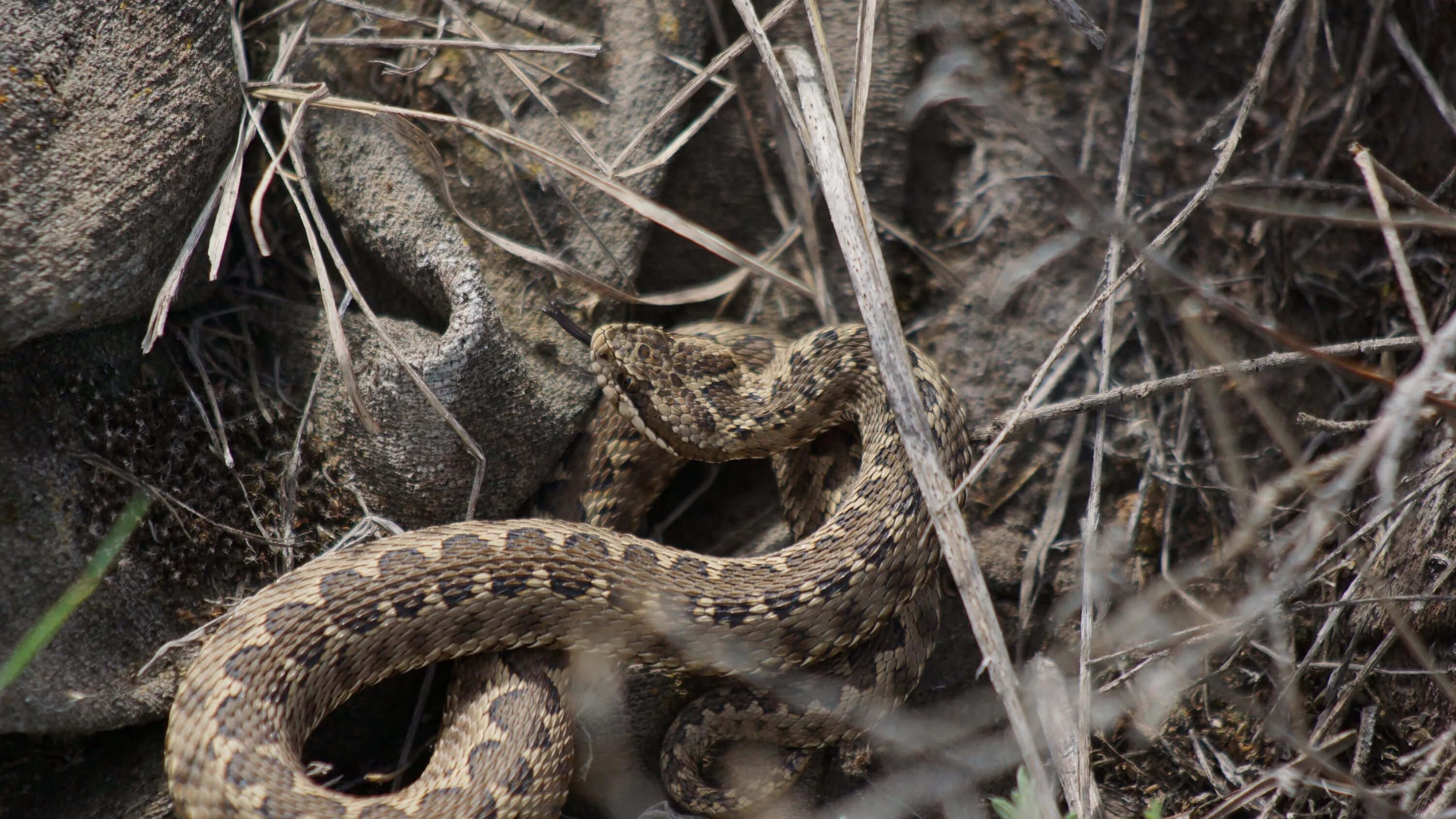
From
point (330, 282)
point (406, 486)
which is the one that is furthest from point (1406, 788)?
point (330, 282)

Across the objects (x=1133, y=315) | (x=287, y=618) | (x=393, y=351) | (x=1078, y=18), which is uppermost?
(x=1078, y=18)

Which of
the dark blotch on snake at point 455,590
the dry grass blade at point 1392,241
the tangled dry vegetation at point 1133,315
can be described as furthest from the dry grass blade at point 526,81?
the dry grass blade at point 1392,241

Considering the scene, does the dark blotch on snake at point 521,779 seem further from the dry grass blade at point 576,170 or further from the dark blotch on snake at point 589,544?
the dry grass blade at point 576,170

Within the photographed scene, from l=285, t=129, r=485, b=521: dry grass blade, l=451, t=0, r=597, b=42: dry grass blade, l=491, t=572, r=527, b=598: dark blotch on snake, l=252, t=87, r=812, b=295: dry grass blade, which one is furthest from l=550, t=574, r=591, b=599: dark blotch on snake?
l=451, t=0, r=597, b=42: dry grass blade

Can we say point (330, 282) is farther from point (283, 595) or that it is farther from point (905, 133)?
point (905, 133)

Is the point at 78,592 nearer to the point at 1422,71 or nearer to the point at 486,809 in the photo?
the point at 486,809

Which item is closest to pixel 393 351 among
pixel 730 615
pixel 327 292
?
pixel 327 292
